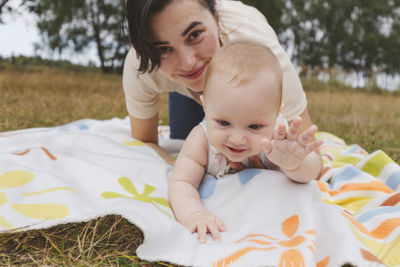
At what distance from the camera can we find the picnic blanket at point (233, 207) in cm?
101

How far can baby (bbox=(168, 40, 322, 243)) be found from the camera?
3.64ft

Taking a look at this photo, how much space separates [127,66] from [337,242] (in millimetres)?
1564

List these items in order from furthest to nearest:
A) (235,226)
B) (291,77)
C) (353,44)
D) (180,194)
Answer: (353,44) < (291,77) < (180,194) < (235,226)

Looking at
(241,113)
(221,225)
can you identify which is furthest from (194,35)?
(221,225)

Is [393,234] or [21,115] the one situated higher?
[393,234]

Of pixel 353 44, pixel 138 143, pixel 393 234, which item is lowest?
pixel 353 44

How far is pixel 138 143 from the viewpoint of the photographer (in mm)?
2137

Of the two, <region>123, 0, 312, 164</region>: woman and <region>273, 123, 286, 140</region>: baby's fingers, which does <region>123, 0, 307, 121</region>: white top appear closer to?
<region>123, 0, 312, 164</region>: woman

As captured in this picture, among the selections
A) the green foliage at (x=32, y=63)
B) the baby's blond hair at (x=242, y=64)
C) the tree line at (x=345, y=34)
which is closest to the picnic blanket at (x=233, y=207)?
the baby's blond hair at (x=242, y=64)

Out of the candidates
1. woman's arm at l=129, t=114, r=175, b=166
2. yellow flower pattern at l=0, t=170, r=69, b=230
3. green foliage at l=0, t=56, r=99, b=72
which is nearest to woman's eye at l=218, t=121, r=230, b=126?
yellow flower pattern at l=0, t=170, r=69, b=230

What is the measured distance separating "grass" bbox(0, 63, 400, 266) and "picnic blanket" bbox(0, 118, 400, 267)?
2.6 inches

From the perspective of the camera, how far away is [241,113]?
1164 millimetres

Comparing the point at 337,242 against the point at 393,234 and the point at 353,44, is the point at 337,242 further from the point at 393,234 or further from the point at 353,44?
the point at 353,44

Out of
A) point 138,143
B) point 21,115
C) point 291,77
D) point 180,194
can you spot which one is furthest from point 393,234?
point 21,115
